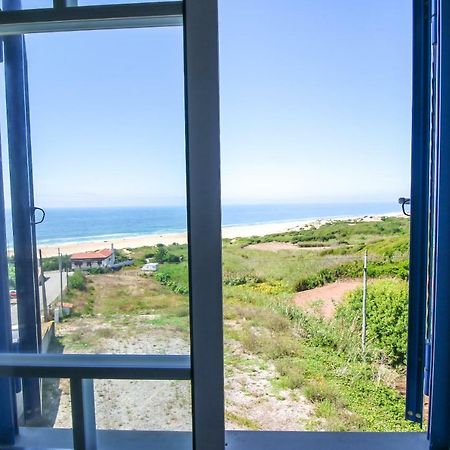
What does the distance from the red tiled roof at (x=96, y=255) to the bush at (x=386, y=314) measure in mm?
807

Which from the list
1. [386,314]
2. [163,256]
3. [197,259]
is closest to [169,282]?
[163,256]

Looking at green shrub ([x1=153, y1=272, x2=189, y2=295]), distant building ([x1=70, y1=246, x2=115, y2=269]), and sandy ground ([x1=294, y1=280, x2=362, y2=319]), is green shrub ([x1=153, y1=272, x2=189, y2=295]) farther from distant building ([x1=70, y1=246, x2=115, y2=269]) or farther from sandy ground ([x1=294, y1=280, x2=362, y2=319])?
sandy ground ([x1=294, y1=280, x2=362, y2=319])

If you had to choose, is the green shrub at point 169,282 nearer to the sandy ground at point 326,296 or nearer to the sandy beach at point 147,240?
the sandy beach at point 147,240

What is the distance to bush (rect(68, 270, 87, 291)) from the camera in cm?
115

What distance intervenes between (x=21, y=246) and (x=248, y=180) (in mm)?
786

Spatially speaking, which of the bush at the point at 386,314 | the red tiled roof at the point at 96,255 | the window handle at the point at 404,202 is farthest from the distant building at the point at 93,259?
the window handle at the point at 404,202

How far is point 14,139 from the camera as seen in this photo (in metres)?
1.13

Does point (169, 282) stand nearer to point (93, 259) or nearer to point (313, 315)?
point (93, 259)

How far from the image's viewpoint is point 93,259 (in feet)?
3.75

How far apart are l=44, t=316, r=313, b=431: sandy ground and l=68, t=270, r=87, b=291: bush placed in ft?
0.37

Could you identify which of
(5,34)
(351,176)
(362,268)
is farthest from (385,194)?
(5,34)

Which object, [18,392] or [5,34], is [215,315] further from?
[5,34]

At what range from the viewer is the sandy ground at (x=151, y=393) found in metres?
1.13

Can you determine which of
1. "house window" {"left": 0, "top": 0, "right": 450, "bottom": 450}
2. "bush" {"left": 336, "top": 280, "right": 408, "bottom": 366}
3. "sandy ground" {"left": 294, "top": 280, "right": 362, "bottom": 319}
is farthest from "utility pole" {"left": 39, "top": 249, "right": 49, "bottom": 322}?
"bush" {"left": 336, "top": 280, "right": 408, "bottom": 366}
